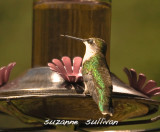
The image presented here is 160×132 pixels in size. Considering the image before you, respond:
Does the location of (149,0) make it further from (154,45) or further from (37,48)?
(37,48)

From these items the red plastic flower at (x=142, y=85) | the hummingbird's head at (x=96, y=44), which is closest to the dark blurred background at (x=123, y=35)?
the red plastic flower at (x=142, y=85)

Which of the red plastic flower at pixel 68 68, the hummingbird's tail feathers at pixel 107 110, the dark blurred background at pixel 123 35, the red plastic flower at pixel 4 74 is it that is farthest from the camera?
the dark blurred background at pixel 123 35

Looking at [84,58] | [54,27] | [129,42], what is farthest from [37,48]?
[129,42]

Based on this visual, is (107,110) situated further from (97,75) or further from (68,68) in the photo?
(68,68)

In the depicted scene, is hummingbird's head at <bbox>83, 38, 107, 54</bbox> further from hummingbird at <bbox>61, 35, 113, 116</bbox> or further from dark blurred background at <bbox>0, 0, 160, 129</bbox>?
dark blurred background at <bbox>0, 0, 160, 129</bbox>

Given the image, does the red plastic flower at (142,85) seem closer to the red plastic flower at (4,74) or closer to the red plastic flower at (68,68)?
the red plastic flower at (68,68)

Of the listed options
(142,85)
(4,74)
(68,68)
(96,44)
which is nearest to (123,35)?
(142,85)
